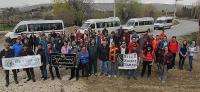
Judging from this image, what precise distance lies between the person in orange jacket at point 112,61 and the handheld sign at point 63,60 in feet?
5.30

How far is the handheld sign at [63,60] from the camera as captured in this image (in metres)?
17.3

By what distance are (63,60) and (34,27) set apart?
713 inches

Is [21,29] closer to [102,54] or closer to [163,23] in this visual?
[102,54]

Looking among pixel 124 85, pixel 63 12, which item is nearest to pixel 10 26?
pixel 63 12

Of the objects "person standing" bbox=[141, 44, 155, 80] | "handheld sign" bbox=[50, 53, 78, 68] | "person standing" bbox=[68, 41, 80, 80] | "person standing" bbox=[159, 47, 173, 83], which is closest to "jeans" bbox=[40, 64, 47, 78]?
"handheld sign" bbox=[50, 53, 78, 68]

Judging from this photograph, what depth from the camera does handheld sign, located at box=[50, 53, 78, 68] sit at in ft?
56.6

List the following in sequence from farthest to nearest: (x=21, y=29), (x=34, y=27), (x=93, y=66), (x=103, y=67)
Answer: (x=34, y=27) → (x=21, y=29) → (x=93, y=66) → (x=103, y=67)

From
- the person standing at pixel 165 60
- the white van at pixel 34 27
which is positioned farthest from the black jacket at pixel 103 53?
the white van at pixel 34 27

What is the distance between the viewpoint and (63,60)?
17.4 m

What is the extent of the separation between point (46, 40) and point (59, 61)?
2.09m

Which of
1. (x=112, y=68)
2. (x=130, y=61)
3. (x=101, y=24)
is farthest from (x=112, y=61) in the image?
(x=101, y=24)

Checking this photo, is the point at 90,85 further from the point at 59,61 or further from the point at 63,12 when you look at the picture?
the point at 63,12

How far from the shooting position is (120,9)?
73812 millimetres

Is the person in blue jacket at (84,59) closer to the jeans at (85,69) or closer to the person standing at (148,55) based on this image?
the jeans at (85,69)
